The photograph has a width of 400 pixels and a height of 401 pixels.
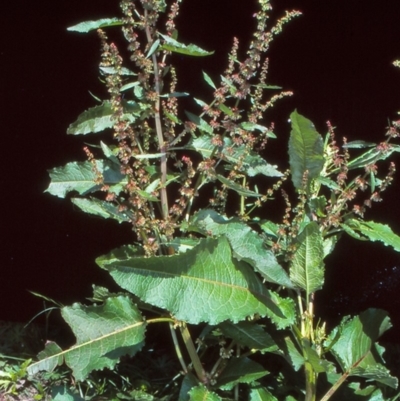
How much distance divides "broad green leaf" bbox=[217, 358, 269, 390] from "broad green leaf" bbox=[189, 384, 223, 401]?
0.23ft

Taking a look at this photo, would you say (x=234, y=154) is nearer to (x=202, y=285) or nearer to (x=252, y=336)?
(x=202, y=285)

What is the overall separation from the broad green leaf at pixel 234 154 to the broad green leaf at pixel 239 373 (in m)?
0.52

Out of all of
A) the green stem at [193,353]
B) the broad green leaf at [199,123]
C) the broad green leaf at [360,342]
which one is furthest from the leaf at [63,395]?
the broad green leaf at [199,123]

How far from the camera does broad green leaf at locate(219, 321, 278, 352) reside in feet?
6.22

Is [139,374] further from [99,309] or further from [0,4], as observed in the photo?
[0,4]

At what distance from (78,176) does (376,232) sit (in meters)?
0.82

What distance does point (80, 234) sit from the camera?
9.53 feet

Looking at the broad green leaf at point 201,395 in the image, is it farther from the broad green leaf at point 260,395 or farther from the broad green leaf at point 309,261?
the broad green leaf at point 309,261

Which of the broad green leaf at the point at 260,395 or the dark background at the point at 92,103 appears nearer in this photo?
the broad green leaf at the point at 260,395

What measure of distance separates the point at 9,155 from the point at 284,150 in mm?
1062

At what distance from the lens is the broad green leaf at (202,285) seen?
173cm

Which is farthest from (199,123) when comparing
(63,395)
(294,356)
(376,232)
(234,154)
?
(63,395)

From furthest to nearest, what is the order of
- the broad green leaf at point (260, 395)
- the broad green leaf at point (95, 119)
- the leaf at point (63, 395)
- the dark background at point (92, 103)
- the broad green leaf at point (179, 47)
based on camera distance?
the dark background at point (92, 103) → the leaf at point (63, 395) → the broad green leaf at point (260, 395) → the broad green leaf at point (95, 119) → the broad green leaf at point (179, 47)

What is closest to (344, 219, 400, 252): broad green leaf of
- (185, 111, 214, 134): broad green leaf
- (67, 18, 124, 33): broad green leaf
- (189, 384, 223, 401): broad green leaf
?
(185, 111, 214, 134): broad green leaf
